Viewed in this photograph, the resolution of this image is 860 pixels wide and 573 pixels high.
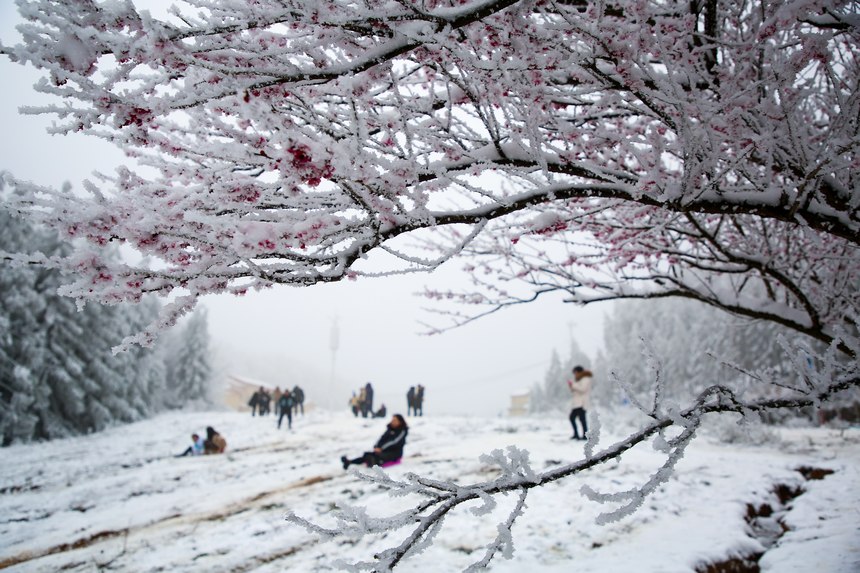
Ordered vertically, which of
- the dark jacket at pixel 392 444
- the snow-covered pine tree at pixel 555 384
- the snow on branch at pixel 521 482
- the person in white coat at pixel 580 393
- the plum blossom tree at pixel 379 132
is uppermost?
the plum blossom tree at pixel 379 132

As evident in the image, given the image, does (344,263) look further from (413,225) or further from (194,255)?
(194,255)

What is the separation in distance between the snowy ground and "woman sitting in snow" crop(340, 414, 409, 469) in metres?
0.36

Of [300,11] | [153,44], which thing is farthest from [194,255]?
[300,11]

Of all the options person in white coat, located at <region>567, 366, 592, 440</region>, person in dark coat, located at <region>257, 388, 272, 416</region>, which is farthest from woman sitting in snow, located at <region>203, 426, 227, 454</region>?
person in dark coat, located at <region>257, 388, 272, 416</region>

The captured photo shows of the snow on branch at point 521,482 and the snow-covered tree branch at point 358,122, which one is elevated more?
the snow-covered tree branch at point 358,122

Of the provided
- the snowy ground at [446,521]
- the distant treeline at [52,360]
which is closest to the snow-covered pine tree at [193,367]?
the distant treeline at [52,360]

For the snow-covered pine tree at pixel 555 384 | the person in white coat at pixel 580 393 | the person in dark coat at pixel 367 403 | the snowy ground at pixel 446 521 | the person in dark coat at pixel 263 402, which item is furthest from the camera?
the snow-covered pine tree at pixel 555 384

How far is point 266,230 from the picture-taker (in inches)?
56.1

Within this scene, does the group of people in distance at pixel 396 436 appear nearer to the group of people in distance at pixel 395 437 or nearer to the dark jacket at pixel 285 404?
the group of people in distance at pixel 395 437

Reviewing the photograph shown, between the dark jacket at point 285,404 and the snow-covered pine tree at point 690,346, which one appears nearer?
the dark jacket at point 285,404

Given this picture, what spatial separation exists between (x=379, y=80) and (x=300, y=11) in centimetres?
62

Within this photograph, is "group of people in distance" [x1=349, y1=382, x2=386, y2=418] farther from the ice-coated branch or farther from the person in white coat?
the ice-coated branch

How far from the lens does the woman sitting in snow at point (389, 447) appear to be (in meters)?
7.52

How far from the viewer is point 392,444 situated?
7.68m
